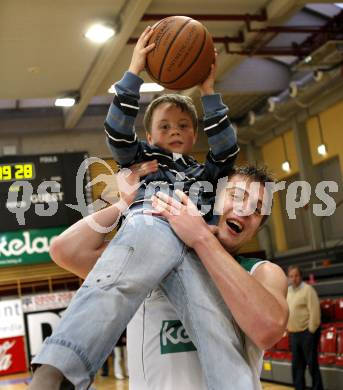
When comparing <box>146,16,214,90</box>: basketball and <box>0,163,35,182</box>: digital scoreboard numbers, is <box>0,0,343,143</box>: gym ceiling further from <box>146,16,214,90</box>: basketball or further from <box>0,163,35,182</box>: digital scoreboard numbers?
<box>146,16,214,90</box>: basketball

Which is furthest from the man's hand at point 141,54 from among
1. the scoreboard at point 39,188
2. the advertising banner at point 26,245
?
the advertising banner at point 26,245

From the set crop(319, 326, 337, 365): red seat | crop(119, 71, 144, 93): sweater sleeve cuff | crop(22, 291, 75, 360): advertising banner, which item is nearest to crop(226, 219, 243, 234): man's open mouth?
crop(119, 71, 144, 93): sweater sleeve cuff

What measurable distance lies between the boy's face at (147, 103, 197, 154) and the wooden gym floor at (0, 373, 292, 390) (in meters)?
7.19

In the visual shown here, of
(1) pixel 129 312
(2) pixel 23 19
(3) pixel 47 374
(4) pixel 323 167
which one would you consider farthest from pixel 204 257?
(4) pixel 323 167

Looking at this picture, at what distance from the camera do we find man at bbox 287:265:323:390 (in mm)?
7984

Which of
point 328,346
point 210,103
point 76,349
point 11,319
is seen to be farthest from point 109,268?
point 11,319

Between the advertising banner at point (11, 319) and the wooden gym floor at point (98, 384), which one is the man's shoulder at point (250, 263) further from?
the advertising banner at point (11, 319)

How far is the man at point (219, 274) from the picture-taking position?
196 centimetres

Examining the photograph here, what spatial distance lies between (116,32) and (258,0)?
2.13 meters

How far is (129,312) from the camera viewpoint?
197 centimetres

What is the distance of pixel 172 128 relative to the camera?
2.57 meters

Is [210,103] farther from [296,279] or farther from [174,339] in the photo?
[296,279]

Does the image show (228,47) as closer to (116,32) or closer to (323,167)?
(116,32)

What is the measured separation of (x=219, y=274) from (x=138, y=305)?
29 cm
